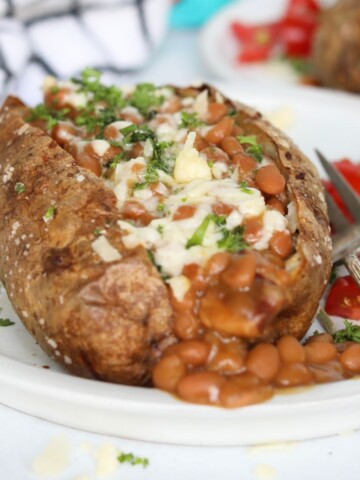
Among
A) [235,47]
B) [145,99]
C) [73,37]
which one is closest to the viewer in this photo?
[145,99]

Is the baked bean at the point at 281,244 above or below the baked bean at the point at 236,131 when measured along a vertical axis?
below

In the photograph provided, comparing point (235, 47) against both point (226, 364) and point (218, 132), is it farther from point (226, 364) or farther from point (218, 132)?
point (226, 364)

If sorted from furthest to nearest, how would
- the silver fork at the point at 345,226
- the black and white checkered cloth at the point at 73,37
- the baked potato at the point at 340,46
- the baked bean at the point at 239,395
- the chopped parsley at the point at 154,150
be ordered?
the baked potato at the point at 340,46
the black and white checkered cloth at the point at 73,37
the silver fork at the point at 345,226
the chopped parsley at the point at 154,150
the baked bean at the point at 239,395

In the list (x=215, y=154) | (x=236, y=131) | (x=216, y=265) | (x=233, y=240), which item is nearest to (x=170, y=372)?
(x=216, y=265)

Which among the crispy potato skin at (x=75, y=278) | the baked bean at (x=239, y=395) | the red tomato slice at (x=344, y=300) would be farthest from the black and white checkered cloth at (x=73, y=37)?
the baked bean at (x=239, y=395)

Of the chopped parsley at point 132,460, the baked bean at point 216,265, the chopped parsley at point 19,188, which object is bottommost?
the chopped parsley at point 132,460

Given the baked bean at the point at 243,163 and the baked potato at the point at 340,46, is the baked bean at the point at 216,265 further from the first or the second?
the baked potato at the point at 340,46

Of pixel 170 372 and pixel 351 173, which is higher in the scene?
pixel 170 372
